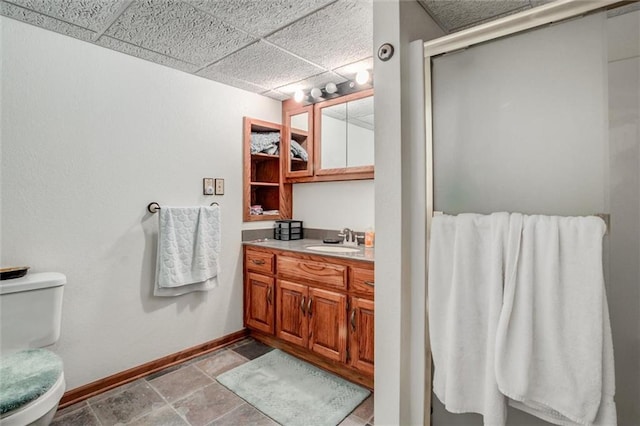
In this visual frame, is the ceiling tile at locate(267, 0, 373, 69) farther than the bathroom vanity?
No

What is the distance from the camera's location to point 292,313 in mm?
2410

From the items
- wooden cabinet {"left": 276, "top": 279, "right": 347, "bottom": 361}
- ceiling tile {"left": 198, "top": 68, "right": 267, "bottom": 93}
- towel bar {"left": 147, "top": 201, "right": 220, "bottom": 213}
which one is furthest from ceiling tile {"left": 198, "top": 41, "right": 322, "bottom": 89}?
wooden cabinet {"left": 276, "top": 279, "right": 347, "bottom": 361}

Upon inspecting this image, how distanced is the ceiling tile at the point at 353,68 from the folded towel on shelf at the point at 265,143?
0.90m

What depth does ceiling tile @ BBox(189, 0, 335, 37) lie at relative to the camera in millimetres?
1597

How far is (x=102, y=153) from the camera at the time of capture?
2.06 meters

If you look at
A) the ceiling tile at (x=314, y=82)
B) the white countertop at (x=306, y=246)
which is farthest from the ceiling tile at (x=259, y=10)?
the white countertop at (x=306, y=246)

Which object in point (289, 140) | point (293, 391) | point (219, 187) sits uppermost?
point (289, 140)

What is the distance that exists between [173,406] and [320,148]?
2.14m

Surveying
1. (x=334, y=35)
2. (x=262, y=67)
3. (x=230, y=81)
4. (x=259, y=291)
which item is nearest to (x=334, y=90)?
(x=262, y=67)

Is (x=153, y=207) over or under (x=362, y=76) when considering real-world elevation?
under

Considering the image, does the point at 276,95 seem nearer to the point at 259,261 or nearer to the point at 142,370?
the point at 259,261

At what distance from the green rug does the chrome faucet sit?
100 cm

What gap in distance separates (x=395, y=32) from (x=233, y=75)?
1549mm

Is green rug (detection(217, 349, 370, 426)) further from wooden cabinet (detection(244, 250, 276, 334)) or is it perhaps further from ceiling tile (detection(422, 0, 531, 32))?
ceiling tile (detection(422, 0, 531, 32))
